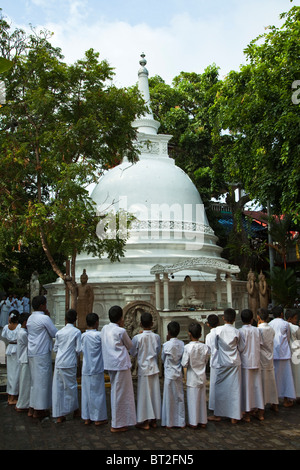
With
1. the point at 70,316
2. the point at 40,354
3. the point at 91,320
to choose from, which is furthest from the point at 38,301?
the point at 91,320

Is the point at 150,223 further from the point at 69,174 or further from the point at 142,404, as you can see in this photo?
the point at 142,404

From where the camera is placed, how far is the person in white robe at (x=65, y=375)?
19.8 feet

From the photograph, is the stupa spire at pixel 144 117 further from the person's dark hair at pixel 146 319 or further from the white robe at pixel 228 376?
the white robe at pixel 228 376

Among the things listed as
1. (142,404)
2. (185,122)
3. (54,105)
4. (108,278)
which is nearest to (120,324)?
(142,404)

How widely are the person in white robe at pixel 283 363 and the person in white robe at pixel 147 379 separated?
7.41ft

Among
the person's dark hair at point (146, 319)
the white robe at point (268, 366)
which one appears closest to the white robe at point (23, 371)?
the person's dark hair at point (146, 319)

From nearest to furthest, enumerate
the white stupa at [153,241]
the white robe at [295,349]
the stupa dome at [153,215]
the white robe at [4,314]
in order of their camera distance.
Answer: the white robe at [295,349] < the white stupa at [153,241] < the stupa dome at [153,215] < the white robe at [4,314]

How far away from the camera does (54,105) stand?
9320mm

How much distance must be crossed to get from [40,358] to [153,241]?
29.7ft

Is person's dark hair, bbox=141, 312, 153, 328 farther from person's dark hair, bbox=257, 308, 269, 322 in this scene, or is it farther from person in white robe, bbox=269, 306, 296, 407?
person in white robe, bbox=269, 306, 296, 407

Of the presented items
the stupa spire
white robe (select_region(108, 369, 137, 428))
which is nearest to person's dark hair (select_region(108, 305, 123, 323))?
white robe (select_region(108, 369, 137, 428))

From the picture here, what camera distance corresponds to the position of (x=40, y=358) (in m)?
6.43

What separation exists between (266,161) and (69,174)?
6989 mm

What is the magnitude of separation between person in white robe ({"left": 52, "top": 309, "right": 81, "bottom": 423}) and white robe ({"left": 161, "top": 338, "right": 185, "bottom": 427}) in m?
1.33
